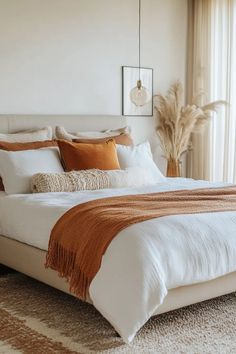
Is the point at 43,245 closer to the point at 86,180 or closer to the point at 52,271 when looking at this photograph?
the point at 52,271

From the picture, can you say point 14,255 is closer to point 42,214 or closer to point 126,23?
point 42,214

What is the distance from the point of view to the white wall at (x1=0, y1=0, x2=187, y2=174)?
4895 millimetres

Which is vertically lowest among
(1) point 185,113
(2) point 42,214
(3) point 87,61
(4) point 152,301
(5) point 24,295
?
(5) point 24,295

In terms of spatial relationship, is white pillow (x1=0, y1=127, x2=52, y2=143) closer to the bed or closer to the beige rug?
the bed

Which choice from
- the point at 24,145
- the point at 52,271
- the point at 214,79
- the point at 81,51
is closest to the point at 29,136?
the point at 24,145

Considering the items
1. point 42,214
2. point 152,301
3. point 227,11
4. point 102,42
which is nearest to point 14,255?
point 42,214

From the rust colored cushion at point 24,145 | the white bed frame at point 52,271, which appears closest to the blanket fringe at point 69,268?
the white bed frame at point 52,271

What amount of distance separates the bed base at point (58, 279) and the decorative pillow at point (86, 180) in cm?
46

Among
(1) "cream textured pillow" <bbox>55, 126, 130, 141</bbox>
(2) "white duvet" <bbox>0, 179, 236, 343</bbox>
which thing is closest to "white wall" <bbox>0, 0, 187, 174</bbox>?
(1) "cream textured pillow" <bbox>55, 126, 130, 141</bbox>

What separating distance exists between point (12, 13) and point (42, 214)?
220 cm

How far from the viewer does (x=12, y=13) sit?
4832mm

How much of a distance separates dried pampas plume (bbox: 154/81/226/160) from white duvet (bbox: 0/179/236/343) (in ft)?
8.78

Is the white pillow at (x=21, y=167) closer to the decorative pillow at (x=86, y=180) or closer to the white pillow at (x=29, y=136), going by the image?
the decorative pillow at (x=86, y=180)

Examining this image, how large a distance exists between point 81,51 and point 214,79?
5.07 feet
